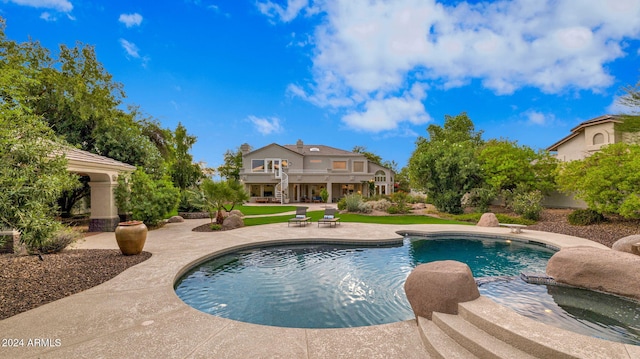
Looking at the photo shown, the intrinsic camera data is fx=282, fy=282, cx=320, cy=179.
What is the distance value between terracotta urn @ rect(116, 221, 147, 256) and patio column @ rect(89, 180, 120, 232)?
7.51 metres

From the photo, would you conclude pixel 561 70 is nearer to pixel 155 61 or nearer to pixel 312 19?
pixel 312 19

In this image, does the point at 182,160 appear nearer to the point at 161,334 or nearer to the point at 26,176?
the point at 26,176

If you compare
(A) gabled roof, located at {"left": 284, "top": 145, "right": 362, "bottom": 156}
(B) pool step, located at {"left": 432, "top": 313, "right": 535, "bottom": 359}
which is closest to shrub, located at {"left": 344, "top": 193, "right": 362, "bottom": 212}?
(A) gabled roof, located at {"left": 284, "top": 145, "right": 362, "bottom": 156}

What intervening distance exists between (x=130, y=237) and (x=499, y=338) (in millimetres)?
9576

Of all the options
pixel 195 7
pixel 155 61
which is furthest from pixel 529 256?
pixel 155 61

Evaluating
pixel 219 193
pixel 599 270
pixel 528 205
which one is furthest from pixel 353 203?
pixel 599 270

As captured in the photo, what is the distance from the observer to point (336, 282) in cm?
726

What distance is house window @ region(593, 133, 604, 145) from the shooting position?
64.1 ft

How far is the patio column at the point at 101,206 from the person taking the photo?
47.8 feet

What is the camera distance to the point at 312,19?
19.7 meters

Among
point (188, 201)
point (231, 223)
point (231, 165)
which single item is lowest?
point (231, 223)

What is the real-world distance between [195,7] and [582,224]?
2507 centimetres

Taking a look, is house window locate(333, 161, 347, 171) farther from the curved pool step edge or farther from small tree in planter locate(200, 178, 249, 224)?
the curved pool step edge

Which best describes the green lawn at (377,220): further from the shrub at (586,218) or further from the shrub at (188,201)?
the shrub at (586,218)
